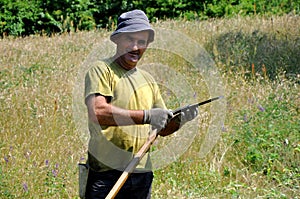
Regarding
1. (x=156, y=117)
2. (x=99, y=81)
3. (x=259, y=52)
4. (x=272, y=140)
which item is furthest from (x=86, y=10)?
(x=156, y=117)

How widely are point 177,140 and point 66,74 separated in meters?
2.34

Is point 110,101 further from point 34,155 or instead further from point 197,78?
point 197,78

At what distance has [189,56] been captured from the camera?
24.6ft

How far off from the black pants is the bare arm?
361 mm

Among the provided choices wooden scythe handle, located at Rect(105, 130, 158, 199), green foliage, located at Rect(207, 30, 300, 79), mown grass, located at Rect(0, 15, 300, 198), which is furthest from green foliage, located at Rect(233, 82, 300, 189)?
wooden scythe handle, located at Rect(105, 130, 158, 199)

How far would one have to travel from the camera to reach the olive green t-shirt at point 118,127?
9.40 feet

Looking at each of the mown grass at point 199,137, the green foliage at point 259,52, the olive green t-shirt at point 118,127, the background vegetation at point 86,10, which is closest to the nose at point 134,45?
the olive green t-shirt at point 118,127

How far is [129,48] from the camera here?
293cm

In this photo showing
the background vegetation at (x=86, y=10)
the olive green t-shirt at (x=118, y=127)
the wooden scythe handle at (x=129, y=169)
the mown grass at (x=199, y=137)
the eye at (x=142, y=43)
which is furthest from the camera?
the background vegetation at (x=86, y=10)

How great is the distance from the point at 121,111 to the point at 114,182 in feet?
1.52

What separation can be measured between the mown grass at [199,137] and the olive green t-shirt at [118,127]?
4.53ft

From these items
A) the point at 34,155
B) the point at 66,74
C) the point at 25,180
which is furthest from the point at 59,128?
the point at 66,74

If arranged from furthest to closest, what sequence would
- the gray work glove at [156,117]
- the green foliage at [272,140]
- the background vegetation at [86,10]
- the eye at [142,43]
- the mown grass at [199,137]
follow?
the background vegetation at [86,10]
the green foliage at [272,140]
the mown grass at [199,137]
the eye at [142,43]
the gray work glove at [156,117]

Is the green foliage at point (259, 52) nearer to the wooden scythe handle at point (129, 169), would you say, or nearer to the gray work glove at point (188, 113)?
the gray work glove at point (188, 113)
